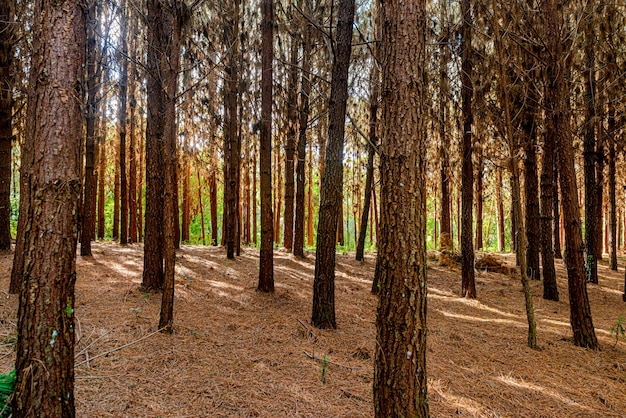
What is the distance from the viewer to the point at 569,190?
5086 millimetres

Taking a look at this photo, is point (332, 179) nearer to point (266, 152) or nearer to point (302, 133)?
point (266, 152)

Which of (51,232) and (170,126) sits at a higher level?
(170,126)

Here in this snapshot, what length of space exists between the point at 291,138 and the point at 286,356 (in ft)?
24.2

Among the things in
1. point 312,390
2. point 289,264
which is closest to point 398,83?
point 312,390

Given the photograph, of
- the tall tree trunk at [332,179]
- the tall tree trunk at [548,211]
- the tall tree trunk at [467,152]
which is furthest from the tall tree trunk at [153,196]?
the tall tree trunk at [548,211]

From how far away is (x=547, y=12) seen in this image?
5184 mm

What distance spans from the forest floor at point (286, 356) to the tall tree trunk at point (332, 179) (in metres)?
0.40

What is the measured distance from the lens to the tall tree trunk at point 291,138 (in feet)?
33.7

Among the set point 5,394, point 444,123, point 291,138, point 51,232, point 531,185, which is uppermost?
point 444,123

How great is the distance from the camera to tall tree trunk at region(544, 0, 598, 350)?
199 inches

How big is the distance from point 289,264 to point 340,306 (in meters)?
3.30

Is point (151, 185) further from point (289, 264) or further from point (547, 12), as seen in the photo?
point (547, 12)

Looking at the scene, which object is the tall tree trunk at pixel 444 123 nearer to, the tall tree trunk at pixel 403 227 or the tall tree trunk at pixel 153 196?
the tall tree trunk at pixel 153 196

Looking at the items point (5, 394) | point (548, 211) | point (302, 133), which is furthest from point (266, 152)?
point (548, 211)
